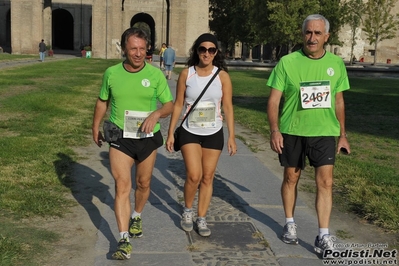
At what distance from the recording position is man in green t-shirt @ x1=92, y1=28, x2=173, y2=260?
4613 mm

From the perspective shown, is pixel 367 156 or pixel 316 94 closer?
pixel 316 94

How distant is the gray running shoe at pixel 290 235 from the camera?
4987 millimetres

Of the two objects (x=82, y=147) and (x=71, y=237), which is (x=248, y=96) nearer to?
(x=82, y=147)

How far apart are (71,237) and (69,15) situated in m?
67.8

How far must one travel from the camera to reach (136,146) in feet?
15.6

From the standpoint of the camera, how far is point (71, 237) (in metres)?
→ 5.12

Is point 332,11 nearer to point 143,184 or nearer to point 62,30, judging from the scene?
point 62,30

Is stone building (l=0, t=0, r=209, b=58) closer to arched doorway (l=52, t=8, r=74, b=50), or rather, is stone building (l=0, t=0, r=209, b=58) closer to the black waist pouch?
arched doorway (l=52, t=8, r=74, b=50)

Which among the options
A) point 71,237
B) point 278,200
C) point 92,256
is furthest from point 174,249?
point 278,200

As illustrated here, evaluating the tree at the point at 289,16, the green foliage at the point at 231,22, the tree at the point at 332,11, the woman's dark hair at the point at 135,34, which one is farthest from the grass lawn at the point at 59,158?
the green foliage at the point at 231,22

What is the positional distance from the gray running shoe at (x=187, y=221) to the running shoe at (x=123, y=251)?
0.89 m

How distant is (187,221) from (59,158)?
365 cm

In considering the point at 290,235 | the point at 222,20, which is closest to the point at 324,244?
the point at 290,235

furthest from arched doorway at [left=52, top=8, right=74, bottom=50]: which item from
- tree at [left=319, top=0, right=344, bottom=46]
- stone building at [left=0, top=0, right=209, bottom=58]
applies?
tree at [left=319, top=0, right=344, bottom=46]
